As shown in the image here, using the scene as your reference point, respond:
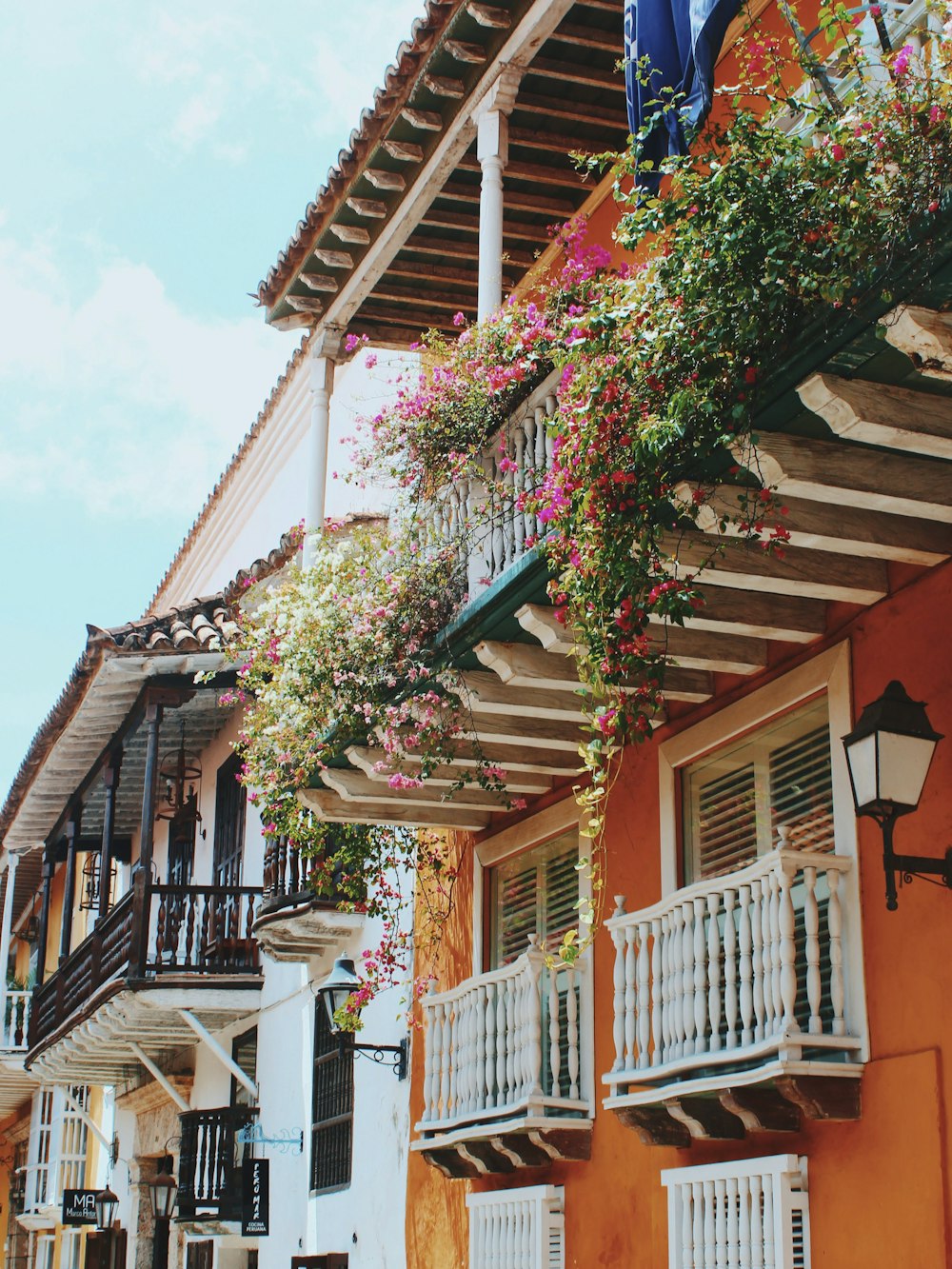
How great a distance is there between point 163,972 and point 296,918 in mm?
2157

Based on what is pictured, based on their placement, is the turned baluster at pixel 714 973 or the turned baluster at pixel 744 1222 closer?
A: the turned baluster at pixel 744 1222

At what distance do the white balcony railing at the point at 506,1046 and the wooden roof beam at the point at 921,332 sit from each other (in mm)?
3958

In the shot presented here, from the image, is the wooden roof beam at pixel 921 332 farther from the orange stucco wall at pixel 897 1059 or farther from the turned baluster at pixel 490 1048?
the turned baluster at pixel 490 1048

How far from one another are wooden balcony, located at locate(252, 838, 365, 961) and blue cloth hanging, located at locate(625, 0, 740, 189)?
6.04 meters

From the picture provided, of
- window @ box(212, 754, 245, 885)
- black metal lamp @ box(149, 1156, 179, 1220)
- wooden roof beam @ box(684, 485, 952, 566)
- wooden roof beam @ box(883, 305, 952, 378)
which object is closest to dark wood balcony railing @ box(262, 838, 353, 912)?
window @ box(212, 754, 245, 885)

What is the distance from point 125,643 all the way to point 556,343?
7674 millimetres

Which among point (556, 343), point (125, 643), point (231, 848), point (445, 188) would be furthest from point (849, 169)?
point (231, 848)

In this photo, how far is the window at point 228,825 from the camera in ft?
50.7

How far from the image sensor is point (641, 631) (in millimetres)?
6168

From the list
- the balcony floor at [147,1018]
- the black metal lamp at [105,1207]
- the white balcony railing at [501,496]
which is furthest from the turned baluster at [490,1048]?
the black metal lamp at [105,1207]

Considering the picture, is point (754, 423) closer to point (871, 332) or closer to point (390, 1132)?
point (871, 332)

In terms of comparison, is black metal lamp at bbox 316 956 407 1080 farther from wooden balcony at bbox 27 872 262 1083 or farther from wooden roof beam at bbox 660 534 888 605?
wooden roof beam at bbox 660 534 888 605

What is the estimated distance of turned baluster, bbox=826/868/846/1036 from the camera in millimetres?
6527

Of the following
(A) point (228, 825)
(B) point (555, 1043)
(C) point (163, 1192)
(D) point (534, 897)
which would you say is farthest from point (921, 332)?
(C) point (163, 1192)
